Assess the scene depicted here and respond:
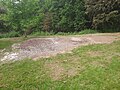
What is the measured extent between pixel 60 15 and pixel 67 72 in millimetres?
15383

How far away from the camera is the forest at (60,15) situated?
15336 mm

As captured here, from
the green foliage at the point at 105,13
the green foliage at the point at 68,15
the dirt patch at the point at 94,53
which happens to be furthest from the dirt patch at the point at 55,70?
the green foliage at the point at 68,15

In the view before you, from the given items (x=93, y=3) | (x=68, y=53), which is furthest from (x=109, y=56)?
(x=93, y=3)

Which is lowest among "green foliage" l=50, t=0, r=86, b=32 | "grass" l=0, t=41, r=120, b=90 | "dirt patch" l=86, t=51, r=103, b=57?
"grass" l=0, t=41, r=120, b=90

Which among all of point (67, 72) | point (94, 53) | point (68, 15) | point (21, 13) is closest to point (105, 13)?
point (68, 15)

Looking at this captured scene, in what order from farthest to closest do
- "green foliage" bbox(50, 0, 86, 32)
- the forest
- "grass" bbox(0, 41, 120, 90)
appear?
"green foliage" bbox(50, 0, 86, 32)
the forest
"grass" bbox(0, 41, 120, 90)

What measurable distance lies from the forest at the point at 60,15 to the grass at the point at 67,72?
680cm

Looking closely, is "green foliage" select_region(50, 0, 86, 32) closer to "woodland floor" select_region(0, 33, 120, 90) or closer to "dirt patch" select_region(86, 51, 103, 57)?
"woodland floor" select_region(0, 33, 120, 90)

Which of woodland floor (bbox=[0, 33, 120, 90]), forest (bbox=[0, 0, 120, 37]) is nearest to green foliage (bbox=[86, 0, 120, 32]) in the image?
forest (bbox=[0, 0, 120, 37])

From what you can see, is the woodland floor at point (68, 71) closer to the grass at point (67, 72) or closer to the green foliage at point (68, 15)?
the grass at point (67, 72)

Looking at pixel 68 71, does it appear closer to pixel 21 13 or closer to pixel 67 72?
pixel 67 72

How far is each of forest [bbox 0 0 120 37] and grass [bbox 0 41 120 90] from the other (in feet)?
22.3

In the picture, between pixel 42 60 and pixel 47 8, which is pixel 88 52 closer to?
pixel 42 60

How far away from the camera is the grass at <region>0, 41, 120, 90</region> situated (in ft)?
21.8
